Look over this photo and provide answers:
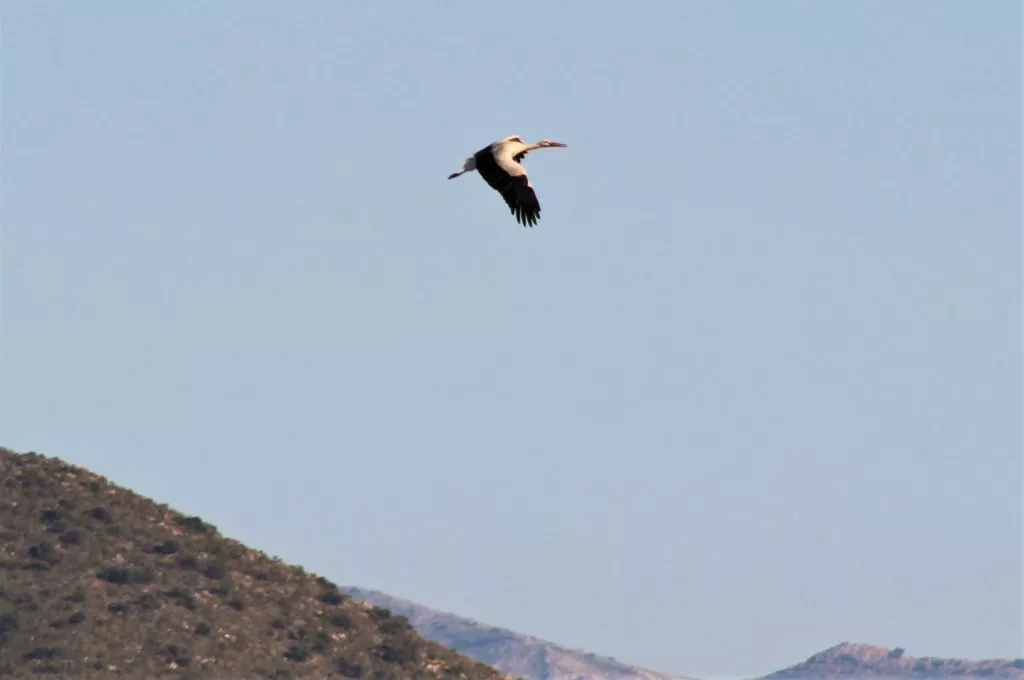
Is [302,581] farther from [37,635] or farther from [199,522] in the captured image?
[37,635]

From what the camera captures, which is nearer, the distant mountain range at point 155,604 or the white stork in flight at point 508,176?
the white stork in flight at point 508,176

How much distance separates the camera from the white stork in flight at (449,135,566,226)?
135ft

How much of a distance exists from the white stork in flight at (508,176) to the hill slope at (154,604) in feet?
198

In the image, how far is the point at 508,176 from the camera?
41344mm

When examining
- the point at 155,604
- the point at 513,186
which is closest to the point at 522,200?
the point at 513,186

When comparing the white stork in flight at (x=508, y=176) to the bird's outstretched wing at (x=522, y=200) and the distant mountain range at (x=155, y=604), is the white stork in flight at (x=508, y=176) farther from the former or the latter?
the distant mountain range at (x=155, y=604)

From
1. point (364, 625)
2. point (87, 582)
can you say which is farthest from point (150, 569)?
point (364, 625)

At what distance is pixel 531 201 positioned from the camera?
41.1m

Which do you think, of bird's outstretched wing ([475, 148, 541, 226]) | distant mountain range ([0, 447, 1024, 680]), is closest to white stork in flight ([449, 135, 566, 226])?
bird's outstretched wing ([475, 148, 541, 226])

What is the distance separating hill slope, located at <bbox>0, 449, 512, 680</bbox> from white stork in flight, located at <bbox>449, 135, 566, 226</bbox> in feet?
198

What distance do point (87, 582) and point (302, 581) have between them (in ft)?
45.6

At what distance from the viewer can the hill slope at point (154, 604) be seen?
100188 mm

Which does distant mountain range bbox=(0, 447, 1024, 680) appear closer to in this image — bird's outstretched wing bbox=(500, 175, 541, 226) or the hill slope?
the hill slope

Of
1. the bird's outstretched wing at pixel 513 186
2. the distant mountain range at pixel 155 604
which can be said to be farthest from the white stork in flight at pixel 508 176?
the distant mountain range at pixel 155 604
